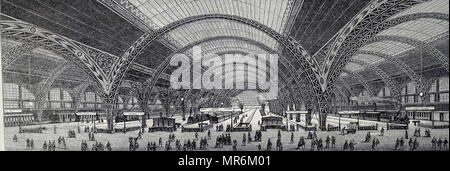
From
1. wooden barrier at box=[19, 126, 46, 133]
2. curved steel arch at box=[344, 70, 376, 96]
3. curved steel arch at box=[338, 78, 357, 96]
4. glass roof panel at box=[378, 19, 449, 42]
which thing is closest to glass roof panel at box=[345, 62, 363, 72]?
curved steel arch at box=[344, 70, 376, 96]

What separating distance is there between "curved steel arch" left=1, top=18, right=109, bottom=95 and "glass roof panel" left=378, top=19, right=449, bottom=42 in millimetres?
15952

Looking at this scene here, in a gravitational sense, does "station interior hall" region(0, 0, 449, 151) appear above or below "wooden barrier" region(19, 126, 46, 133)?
above

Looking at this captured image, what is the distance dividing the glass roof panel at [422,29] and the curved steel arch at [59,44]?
16.0 m

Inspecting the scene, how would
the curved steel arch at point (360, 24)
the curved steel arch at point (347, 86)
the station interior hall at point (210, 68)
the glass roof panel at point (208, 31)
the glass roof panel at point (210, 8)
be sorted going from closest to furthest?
the curved steel arch at point (360, 24) < the station interior hall at point (210, 68) < the glass roof panel at point (210, 8) < the glass roof panel at point (208, 31) < the curved steel arch at point (347, 86)

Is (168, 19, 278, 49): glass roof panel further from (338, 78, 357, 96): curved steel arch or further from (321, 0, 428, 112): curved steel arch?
(338, 78, 357, 96): curved steel arch

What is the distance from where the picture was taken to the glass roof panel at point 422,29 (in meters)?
12.8

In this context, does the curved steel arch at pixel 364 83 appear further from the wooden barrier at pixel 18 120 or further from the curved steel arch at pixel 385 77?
the wooden barrier at pixel 18 120

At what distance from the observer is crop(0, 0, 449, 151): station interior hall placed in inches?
510

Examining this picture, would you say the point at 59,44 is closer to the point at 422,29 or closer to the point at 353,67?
the point at 422,29

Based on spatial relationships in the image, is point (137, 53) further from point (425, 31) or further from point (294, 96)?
point (425, 31)

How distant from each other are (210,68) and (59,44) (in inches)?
302

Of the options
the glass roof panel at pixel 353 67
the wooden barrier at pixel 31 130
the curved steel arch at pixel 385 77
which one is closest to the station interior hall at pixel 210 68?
the wooden barrier at pixel 31 130

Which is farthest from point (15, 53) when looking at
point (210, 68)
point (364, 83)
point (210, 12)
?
point (364, 83)
